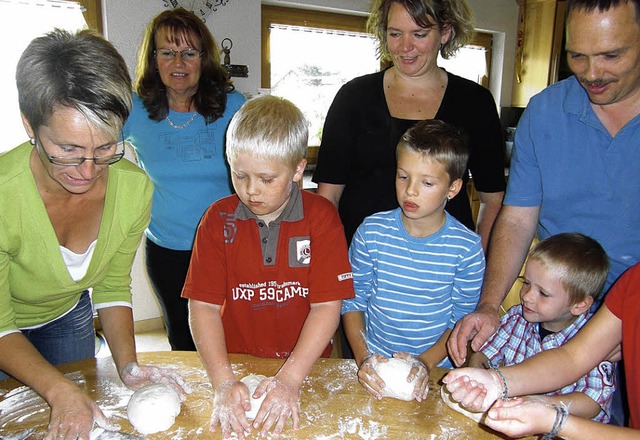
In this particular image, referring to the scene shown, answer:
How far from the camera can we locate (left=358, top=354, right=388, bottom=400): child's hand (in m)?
1.21

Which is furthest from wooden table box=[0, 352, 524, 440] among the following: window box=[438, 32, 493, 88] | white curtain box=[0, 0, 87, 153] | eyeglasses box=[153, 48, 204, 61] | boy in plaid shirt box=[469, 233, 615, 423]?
window box=[438, 32, 493, 88]

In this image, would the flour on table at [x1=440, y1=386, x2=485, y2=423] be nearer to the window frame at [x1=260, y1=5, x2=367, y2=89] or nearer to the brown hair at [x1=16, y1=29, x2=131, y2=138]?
the brown hair at [x1=16, y1=29, x2=131, y2=138]

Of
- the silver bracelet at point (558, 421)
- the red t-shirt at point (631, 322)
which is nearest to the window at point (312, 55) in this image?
the red t-shirt at point (631, 322)

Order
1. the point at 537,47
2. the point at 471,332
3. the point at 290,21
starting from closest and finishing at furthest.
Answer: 1. the point at 471,332
2. the point at 290,21
3. the point at 537,47

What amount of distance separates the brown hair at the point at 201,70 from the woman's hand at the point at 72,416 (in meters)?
1.06

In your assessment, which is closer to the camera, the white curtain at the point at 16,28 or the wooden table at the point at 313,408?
the wooden table at the point at 313,408

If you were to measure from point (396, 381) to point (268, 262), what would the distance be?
1.47ft

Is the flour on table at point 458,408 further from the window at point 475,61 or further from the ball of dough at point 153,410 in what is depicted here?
the window at point 475,61

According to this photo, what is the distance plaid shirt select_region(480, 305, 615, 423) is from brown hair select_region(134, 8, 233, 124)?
4.07 feet

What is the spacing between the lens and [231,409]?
1.12 m

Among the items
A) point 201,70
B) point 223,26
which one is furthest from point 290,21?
point 201,70

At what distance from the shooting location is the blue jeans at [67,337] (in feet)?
4.71

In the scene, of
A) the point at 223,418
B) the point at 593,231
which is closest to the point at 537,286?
the point at 593,231

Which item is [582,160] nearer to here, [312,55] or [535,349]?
[535,349]
